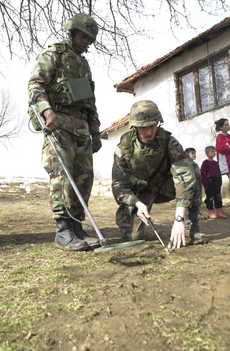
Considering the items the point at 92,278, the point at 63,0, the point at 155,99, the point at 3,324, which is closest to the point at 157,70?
the point at 155,99

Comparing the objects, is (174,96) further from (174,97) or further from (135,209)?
(135,209)

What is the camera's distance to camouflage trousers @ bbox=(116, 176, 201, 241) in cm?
267

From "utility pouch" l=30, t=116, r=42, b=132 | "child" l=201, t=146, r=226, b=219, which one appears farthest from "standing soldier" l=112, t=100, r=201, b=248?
"child" l=201, t=146, r=226, b=219

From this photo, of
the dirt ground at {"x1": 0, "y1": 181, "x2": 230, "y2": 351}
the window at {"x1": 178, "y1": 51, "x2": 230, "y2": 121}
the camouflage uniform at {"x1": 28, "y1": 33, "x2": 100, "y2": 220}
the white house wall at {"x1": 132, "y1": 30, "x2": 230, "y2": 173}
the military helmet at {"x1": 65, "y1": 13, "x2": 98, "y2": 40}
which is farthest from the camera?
the white house wall at {"x1": 132, "y1": 30, "x2": 230, "y2": 173}

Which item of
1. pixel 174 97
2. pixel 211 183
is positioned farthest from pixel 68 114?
pixel 174 97

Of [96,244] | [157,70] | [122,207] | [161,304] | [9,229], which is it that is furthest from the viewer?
[157,70]

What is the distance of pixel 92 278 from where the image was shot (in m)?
1.67

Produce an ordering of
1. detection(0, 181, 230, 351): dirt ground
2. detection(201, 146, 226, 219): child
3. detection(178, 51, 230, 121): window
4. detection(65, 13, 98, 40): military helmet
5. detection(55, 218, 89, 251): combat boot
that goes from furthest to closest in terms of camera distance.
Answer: detection(178, 51, 230, 121): window < detection(201, 146, 226, 219): child < detection(65, 13, 98, 40): military helmet < detection(55, 218, 89, 251): combat boot < detection(0, 181, 230, 351): dirt ground

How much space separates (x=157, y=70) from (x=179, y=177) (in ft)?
22.6

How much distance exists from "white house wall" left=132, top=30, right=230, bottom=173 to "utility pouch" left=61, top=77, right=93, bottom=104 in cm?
497

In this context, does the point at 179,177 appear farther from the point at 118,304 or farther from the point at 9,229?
the point at 9,229

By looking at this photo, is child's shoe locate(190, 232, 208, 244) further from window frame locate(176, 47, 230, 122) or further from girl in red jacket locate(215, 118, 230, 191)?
window frame locate(176, 47, 230, 122)

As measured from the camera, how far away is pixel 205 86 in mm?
7242

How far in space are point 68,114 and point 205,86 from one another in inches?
225
